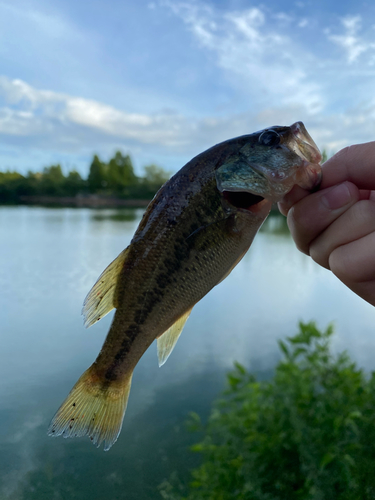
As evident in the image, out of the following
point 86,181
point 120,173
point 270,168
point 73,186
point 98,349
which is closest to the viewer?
point 270,168

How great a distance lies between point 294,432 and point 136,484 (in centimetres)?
247

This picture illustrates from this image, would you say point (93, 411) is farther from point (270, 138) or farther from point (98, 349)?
point (98, 349)

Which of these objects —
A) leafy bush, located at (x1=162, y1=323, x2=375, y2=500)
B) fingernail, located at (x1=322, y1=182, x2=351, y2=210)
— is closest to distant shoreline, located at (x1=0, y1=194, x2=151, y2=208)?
leafy bush, located at (x1=162, y1=323, x2=375, y2=500)

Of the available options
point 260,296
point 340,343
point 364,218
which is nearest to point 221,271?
point 364,218

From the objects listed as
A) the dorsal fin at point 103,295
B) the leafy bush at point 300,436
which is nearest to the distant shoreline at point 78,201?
the leafy bush at point 300,436

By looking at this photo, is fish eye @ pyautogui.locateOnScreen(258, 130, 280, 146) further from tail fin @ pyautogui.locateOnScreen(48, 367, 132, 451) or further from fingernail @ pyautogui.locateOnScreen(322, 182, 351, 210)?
tail fin @ pyautogui.locateOnScreen(48, 367, 132, 451)

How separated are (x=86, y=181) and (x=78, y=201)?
8.41ft

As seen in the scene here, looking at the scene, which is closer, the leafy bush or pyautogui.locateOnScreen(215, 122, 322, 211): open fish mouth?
pyautogui.locateOnScreen(215, 122, 322, 211): open fish mouth

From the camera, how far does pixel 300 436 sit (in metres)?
2.81

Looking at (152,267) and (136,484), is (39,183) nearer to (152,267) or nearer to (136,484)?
(136,484)

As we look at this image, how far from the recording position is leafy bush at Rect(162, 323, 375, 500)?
267cm

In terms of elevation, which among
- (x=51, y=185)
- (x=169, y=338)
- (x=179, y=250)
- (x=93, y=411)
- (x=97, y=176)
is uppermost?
(x=97, y=176)

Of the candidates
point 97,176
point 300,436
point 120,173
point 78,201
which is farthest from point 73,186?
point 300,436

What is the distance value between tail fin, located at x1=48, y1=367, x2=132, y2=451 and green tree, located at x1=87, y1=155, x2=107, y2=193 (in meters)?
33.1
